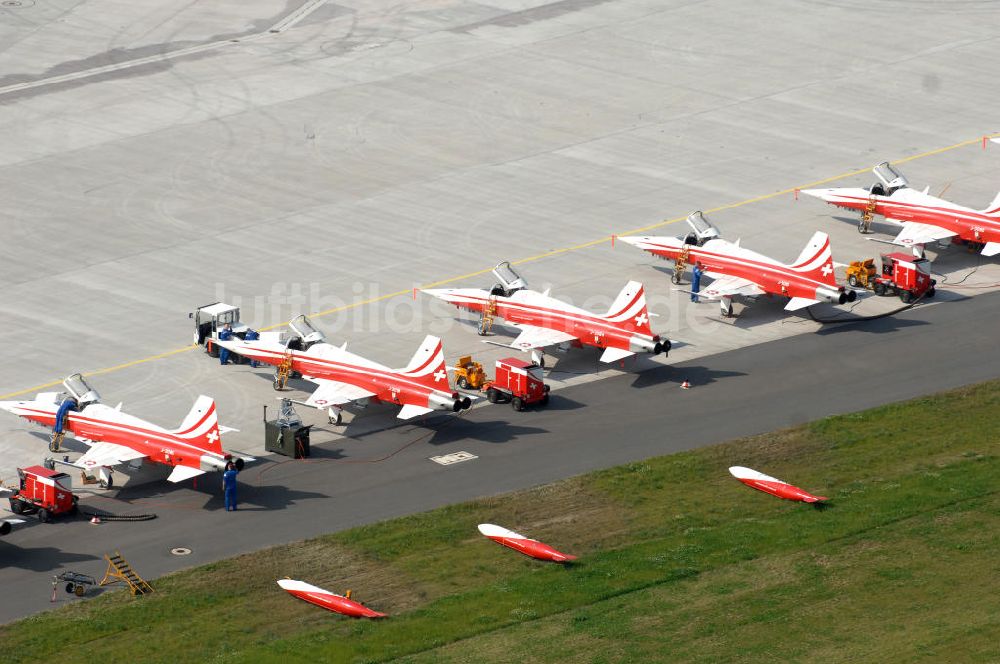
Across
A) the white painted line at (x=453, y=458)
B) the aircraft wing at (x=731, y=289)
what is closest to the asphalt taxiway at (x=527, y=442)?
the white painted line at (x=453, y=458)

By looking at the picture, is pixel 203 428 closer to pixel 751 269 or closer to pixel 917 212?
pixel 751 269

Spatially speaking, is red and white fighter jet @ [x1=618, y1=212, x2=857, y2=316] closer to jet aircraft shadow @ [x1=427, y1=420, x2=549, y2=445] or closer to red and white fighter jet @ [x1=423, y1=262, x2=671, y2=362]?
red and white fighter jet @ [x1=423, y1=262, x2=671, y2=362]

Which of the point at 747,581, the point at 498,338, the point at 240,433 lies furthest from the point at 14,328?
the point at 747,581

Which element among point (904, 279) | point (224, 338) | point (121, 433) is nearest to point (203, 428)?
point (121, 433)

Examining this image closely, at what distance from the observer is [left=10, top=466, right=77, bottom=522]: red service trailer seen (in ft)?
253

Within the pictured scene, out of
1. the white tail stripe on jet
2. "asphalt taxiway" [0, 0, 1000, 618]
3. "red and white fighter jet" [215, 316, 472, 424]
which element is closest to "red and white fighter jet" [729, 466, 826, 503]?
"asphalt taxiway" [0, 0, 1000, 618]

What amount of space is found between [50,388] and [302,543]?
68.7 ft

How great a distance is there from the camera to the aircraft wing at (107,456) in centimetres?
8025

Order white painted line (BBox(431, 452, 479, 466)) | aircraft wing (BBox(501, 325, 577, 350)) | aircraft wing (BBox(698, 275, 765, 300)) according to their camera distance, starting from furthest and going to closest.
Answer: aircraft wing (BBox(698, 275, 765, 300)) → aircraft wing (BBox(501, 325, 577, 350)) → white painted line (BBox(431, 452, 479, 466))

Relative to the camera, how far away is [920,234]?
107 m

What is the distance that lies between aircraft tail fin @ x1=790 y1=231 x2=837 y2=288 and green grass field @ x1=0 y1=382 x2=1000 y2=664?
15.7 m

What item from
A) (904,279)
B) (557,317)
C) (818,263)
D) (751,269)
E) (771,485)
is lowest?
(771,485)

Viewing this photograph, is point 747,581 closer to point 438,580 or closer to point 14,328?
point 438,580

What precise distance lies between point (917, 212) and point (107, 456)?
173 feet
